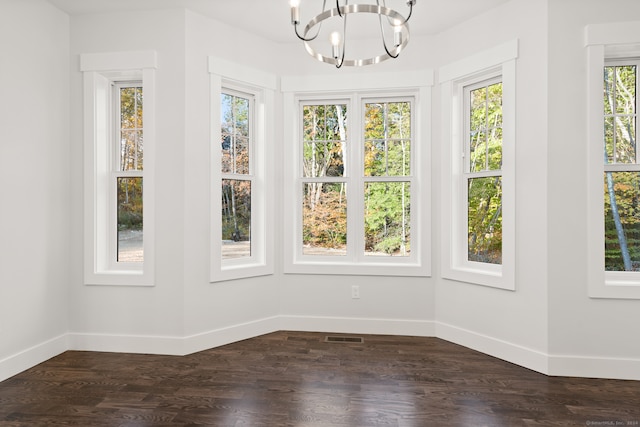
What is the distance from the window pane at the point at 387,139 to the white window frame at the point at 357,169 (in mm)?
67

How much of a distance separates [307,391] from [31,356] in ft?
7.22

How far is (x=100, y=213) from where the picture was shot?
128 inches

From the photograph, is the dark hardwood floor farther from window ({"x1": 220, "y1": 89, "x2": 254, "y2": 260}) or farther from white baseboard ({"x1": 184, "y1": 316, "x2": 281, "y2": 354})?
window ({"x1": 220, "y1": 89, "x2": 254, "y2": 260})

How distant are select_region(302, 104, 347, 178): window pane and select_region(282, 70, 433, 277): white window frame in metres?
0.07

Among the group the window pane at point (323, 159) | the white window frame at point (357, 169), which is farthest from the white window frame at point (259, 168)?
the window pane at point (323, 159)

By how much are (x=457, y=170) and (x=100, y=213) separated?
3.28 m

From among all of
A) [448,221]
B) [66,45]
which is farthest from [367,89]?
[66,45]

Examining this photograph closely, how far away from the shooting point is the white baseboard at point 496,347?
2805 millimetres

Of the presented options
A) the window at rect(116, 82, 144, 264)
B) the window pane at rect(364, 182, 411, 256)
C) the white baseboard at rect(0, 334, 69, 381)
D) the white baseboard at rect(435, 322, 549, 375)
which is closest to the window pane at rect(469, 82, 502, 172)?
the window pane at rect(364, 182, 411, 256)

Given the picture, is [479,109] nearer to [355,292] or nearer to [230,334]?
[355,292]

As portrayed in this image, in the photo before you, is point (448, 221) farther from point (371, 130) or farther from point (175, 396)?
point (175, 396)

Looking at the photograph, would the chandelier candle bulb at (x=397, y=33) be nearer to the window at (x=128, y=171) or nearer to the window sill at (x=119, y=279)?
the window at (x=128, y=171)

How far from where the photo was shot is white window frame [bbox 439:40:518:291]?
301 cm

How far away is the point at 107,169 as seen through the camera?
3316mm
